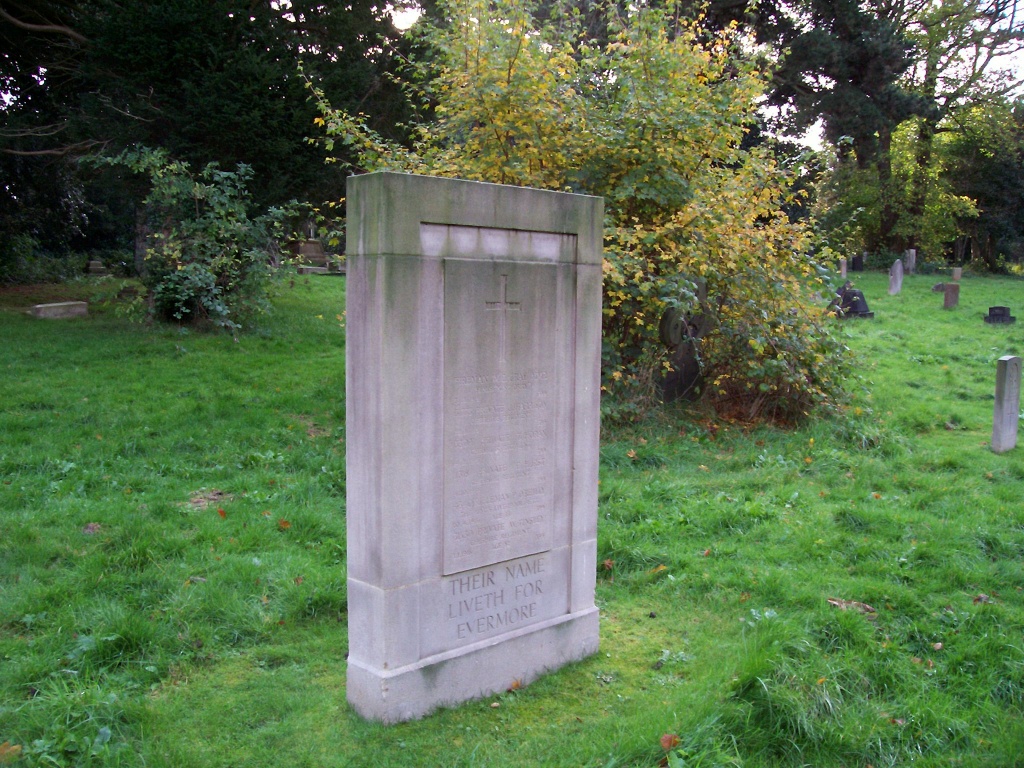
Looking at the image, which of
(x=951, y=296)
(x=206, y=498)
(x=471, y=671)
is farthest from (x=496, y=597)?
(x=951, y=296)

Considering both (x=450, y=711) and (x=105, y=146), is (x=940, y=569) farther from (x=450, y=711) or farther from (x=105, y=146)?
(x=105, y=146)

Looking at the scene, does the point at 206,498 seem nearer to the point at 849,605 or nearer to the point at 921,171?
the point at 849,605

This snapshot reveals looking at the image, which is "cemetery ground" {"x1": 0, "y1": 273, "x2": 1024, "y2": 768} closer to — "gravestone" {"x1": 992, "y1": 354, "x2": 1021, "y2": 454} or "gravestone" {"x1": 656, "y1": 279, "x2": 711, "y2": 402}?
"gravestone" {"x1": 992, "y1": 354, "x2": 1021, "y2": 454}

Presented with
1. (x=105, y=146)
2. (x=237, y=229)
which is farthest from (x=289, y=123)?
(x=105, y=146)

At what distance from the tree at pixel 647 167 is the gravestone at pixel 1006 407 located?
1.66m

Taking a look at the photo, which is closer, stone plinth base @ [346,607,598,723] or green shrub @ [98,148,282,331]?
stone plinth base @ [346,607,598,723]

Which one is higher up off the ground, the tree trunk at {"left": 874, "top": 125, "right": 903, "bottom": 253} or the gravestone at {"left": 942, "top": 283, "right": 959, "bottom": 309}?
the tree trunk at {"left": 874, "top": 125, "right": 903, "bottom": 253}

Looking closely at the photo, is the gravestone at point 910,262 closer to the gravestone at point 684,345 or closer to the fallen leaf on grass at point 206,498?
the gravestone at point 684,345

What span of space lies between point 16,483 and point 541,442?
489 centimetres

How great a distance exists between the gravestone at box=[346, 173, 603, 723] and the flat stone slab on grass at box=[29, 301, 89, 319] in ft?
46.3

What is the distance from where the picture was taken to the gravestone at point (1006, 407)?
28.9ft

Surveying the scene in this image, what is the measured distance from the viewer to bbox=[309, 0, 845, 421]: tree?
27.9 feet

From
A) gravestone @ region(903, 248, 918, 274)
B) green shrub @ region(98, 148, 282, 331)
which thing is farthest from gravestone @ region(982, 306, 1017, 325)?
green shrub @ region(98, 148, 282, 331)

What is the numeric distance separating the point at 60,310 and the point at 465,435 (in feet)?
47.2
